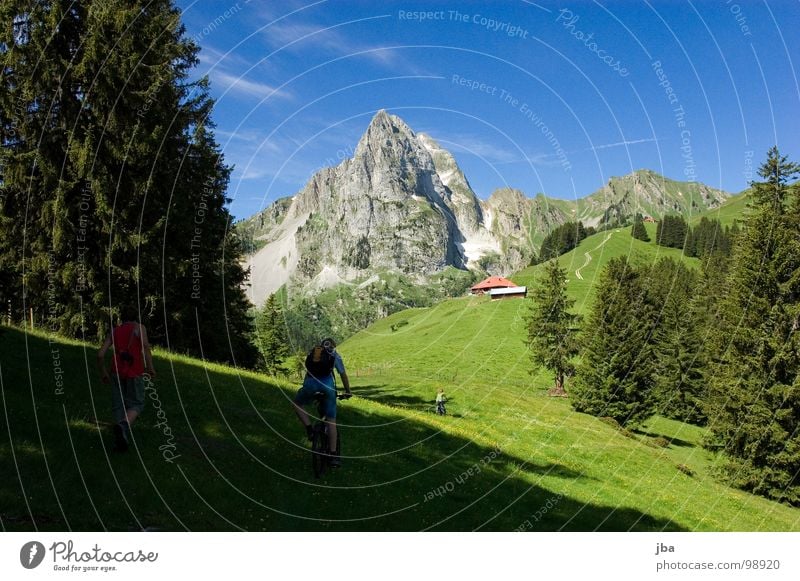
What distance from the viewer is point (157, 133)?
2502cm

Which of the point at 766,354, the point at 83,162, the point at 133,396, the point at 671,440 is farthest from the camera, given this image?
the point at 671,440

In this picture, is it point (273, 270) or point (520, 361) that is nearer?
point (520, 361)

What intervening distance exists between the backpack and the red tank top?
3.36 metres

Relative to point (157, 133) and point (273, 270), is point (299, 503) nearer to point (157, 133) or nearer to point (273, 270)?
point (157, 133)

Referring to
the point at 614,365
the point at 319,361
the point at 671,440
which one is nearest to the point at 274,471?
the point at 319,361

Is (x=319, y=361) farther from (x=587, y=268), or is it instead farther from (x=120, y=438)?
(x=587, y=268)

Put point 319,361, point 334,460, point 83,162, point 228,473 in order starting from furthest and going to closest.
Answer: point 83,162, point 334,460, point 319,361, point 228,473

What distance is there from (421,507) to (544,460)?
13.3 m

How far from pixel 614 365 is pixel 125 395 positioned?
5126 cm

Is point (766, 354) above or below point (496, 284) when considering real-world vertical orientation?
below

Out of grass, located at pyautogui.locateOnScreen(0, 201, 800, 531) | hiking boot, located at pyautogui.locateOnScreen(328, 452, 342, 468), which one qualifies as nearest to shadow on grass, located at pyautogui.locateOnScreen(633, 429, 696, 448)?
grass, located at pyautogui.locateOnScreen(0, 201, 800, 531)

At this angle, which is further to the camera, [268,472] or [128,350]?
[268,472]

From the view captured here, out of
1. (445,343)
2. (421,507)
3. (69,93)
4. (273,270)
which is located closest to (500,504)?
(421,507)

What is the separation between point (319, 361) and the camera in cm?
→ 1209
